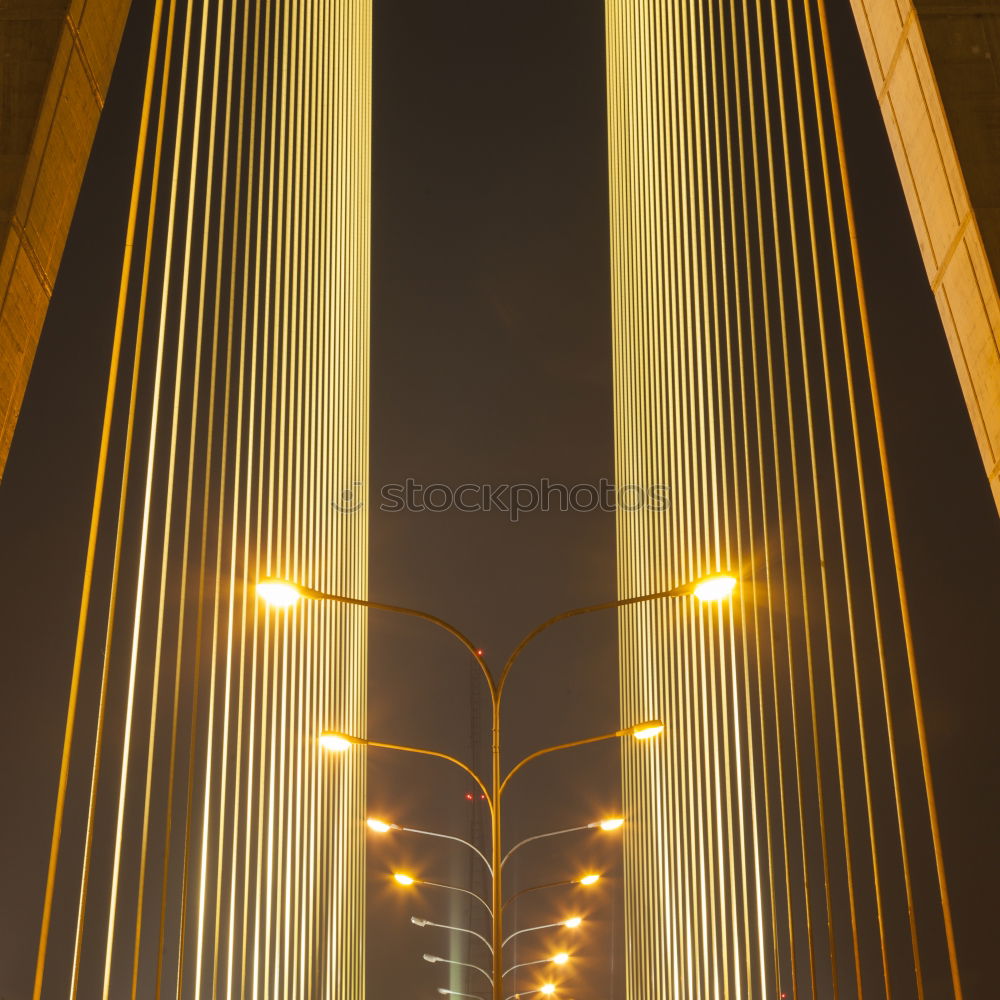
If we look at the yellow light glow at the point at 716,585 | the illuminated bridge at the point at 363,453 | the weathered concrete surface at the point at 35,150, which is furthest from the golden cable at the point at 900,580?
the weathered concrete surface at the point at 35,150

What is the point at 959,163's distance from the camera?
384cm

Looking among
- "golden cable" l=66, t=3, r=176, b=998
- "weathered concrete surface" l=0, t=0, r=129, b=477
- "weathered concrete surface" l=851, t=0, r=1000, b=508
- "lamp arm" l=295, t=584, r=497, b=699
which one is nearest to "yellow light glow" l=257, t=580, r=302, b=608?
"lamp arm" l=295, t=584, r=497, b=699

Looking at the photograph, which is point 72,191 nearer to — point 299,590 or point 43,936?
point 43,936

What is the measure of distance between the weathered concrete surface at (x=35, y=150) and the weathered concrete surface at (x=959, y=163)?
9.74 feet

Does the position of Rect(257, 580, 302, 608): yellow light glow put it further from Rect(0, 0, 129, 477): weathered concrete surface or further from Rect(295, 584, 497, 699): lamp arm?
Rect(0, 0, 129, 477): weathered concrete surface

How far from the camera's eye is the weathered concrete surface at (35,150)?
3.70 m

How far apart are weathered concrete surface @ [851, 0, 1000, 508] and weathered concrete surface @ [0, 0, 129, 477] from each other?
2.97 metres

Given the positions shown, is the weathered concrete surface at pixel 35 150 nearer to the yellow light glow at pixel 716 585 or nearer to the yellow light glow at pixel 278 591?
the yellow light glow at pixel 278 591

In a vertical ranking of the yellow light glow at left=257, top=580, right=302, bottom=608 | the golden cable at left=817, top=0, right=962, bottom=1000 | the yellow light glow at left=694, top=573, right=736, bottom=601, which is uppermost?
the yellow light glow at left=257, top=580, right=302, bottom=608

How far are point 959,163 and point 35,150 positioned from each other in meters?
3.09

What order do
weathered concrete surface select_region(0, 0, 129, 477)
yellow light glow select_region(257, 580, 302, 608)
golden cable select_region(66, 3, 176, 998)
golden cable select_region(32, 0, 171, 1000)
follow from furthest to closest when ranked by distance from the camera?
yellow light glow select_region(257, 580, 302, 608), golden cable select_region(66, 3, 176, 998), weathered concrete surface select_region(0, 0, 129, 477), golden cable select_region(32, 0, 171, 1000)

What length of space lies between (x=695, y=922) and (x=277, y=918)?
16.0 feet

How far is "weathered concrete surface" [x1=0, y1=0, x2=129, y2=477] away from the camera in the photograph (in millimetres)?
3701

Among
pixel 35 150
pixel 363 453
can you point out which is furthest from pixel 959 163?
pixel 363 453
